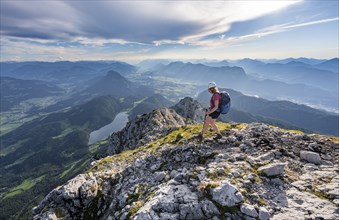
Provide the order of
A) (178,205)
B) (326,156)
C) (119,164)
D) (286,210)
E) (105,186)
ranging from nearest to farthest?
(286,210), (178,205), (326,156), (105,186), (119,164)

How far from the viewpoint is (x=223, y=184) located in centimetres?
1230

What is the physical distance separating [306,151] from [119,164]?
19.3m

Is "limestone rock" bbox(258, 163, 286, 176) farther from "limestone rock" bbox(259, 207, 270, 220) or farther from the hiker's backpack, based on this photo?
the hiker's backpack

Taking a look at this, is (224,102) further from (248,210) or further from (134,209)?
(134,209)

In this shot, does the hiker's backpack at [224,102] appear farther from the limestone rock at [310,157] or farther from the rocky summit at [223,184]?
the limestone rock at [310,157]

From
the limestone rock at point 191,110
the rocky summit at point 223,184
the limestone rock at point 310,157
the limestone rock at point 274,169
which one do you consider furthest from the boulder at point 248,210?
the limestone rock at point 191,110

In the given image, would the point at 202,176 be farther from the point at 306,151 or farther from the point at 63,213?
the point at 63,213

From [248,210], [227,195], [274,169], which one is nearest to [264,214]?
[248,210]

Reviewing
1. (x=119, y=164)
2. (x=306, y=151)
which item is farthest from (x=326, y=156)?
(x=119, y=164)

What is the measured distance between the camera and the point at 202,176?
14.1 m

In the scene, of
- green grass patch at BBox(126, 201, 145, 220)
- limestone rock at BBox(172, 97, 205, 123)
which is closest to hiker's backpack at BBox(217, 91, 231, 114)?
green grass patch at BBox(126, 201, 145, 220)

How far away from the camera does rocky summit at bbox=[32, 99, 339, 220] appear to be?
11320mm

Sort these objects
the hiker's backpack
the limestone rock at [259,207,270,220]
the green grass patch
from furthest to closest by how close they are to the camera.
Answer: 1. the hiker's backpack
2. the green grass patch
3. the limestone rock at [259,207,270,220]

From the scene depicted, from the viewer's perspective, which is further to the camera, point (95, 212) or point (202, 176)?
point (95, 212)
